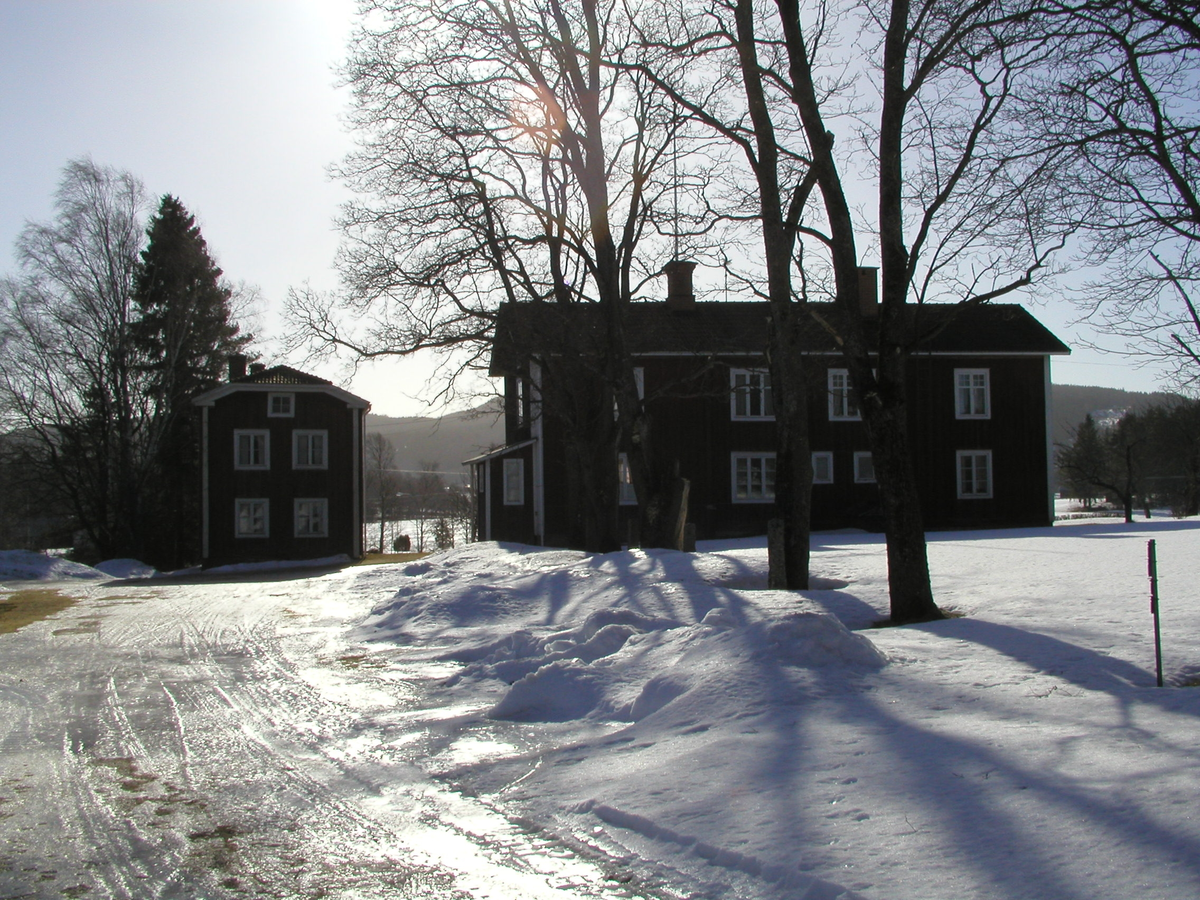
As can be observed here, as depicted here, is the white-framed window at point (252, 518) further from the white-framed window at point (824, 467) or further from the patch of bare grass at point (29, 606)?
the white-framed window at point (824, 467)

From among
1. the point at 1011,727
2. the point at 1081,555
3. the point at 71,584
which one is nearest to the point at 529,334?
the point at 1081,555

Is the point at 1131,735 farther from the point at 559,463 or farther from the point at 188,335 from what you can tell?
the point at 188,335

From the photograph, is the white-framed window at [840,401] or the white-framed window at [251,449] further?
the white-framed window at [251,449]

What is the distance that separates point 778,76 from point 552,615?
7.45 metres

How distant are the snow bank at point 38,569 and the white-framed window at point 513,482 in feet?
44.9

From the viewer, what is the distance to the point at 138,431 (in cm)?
3966

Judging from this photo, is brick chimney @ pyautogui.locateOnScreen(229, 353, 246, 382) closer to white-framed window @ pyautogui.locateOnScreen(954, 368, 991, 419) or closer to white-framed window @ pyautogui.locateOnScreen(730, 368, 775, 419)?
white-framed window @ pyautogui.locateOnScreen(730, 368, 775, 419)

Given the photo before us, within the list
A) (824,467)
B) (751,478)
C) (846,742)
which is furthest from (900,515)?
(824,467)

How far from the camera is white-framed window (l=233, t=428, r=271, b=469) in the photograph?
37.2 metres

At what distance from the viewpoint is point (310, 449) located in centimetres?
3822

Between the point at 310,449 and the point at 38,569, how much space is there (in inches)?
450

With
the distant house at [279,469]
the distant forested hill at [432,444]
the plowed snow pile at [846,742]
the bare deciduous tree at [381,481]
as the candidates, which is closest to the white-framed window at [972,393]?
the distant house at [279,469]

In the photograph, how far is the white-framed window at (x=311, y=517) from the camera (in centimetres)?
3800

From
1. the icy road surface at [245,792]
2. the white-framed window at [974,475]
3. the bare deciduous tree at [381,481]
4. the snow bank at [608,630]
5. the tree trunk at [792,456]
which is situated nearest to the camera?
the icy road surface at [245,792]
